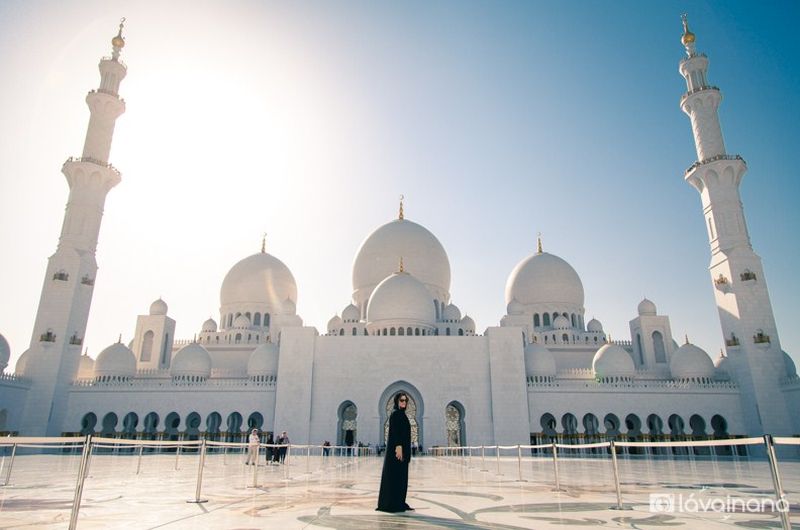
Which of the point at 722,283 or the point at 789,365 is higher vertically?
the point at 722,283

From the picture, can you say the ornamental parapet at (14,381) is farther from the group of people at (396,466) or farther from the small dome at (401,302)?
the group of people at (396,466)

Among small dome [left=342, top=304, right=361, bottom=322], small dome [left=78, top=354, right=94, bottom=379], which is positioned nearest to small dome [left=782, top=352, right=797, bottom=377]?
small dome [left=342, top=304, right=361, bottom=322]

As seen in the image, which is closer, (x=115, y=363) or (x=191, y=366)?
(x=115, y=363)

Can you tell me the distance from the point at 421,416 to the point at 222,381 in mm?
10063

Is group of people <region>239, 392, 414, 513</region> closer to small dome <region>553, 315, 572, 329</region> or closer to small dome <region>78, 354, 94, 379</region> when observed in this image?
small dome <region>553, 315, 572, 329</region>

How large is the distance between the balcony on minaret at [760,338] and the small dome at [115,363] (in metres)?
30.2

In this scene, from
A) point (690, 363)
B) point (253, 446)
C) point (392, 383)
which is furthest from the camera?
point (690, 363)

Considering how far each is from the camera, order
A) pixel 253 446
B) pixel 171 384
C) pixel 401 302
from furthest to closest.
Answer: pixel 401 302 → pixel 171 384 → pixel 253 446

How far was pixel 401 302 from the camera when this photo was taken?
27.2 m

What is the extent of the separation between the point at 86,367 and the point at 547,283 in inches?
1112

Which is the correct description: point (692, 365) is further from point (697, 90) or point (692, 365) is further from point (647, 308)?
point (697, 90)

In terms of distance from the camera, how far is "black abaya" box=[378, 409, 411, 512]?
4645 mm

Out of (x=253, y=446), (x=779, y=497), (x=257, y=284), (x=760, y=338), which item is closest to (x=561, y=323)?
(x=760, y=338)

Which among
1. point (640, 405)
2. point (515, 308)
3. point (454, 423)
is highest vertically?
point (515, 308)
